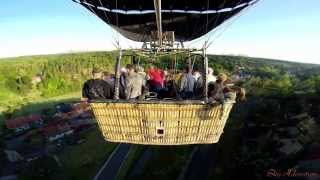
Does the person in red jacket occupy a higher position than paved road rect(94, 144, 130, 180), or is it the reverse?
the person in red jacket

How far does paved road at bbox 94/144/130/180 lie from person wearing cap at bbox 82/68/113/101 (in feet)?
106

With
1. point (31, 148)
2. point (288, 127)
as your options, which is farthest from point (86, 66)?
point (288, 127)

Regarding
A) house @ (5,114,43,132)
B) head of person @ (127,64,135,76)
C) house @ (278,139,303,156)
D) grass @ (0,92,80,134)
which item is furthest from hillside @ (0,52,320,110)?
head of person @ (127,64,135,76)

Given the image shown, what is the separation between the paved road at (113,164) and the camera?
43688mm

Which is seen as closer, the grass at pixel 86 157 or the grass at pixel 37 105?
the grass at pixel 86 157

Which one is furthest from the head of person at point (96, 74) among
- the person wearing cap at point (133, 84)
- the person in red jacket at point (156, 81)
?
the person in red jacket at point (156, 81)

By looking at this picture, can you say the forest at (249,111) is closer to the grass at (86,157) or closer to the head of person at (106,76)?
the grass at (86,157)

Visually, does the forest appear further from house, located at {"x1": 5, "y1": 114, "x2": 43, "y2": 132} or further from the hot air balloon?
house, located at {"x1": 5, "y1": 114, "x2": 43, "y2": 132}

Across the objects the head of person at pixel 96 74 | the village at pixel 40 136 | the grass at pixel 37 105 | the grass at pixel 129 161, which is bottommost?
the grass at pixel 37 105

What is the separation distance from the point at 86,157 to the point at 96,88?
44123 millimetres

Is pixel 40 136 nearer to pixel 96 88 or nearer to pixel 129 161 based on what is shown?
pixel 129 161

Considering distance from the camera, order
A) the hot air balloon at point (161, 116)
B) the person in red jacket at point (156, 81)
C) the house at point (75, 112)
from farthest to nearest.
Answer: the house at point (75, 112) → the person in red jacket at point (156, 81) → the hot air balloon at point (161, 116)

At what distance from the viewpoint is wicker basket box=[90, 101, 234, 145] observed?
34.1 ft

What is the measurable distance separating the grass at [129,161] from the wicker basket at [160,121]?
31.4 metres
